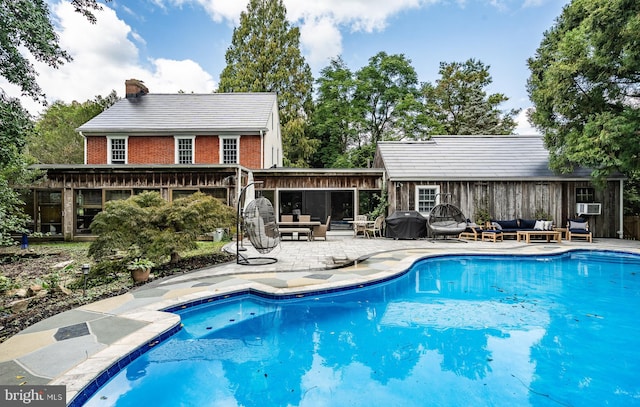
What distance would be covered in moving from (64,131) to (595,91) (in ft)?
113

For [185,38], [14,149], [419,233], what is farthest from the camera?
[185,38]

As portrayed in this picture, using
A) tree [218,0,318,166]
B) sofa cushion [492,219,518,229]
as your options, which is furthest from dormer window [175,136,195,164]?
sofa cushion [492,219,518,229]

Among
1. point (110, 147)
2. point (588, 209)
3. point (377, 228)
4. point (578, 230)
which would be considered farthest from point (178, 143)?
point (588, 209)

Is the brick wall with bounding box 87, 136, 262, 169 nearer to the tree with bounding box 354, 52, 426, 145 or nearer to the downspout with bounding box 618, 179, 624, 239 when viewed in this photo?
the tree with bounding box 354, 52, 426, 145

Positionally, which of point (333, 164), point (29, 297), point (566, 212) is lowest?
point (29, 297)

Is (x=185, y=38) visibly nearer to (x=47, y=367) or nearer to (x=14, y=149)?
(x=14, y=149)

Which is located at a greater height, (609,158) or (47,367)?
(609,158)

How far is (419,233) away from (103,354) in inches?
423

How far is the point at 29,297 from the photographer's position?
4.92 meters

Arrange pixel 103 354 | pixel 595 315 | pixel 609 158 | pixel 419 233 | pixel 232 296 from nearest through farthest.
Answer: pixel 103 354, pixel 595 315, pixel 232 296, pixel 609 158, pixel 419 233

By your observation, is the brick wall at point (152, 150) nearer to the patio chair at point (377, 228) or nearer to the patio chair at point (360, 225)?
the patio chair at point (360, 225)

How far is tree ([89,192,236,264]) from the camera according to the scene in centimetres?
602

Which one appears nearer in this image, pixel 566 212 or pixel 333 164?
pixel 566 212

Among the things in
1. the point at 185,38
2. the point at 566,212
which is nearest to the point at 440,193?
the point at 566,212
